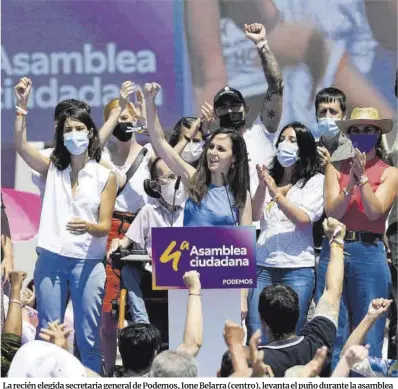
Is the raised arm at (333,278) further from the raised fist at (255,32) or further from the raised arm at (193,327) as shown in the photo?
the raised fist at (255,32)

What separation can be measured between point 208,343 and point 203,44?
12.2ft

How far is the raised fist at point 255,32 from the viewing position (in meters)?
8.30

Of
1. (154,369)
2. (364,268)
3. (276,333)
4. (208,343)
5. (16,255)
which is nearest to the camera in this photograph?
(154,369)

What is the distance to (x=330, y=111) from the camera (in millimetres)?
8289

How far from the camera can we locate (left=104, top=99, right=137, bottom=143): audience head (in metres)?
8.70

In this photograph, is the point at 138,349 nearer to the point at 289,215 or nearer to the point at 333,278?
the point at 333,278

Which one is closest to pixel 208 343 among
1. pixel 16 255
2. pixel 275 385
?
pixel 275 385

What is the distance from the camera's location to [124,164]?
871cm

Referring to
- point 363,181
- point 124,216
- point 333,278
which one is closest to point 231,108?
point 124,216

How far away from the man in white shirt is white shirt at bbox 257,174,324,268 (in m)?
0.66

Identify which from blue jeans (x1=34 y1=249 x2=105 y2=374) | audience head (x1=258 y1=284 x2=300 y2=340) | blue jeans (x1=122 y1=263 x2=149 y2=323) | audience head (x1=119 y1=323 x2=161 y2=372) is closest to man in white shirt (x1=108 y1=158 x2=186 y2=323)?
blue jeans (x1=122 y1=263 x2=149 y2=323)

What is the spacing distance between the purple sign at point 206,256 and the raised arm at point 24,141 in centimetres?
131

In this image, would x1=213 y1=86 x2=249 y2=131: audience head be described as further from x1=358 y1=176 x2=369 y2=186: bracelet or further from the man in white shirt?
x1=358 y1=176 x2=369 y2=186: bracelet

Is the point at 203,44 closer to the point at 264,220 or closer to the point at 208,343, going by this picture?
the point at 264,220
